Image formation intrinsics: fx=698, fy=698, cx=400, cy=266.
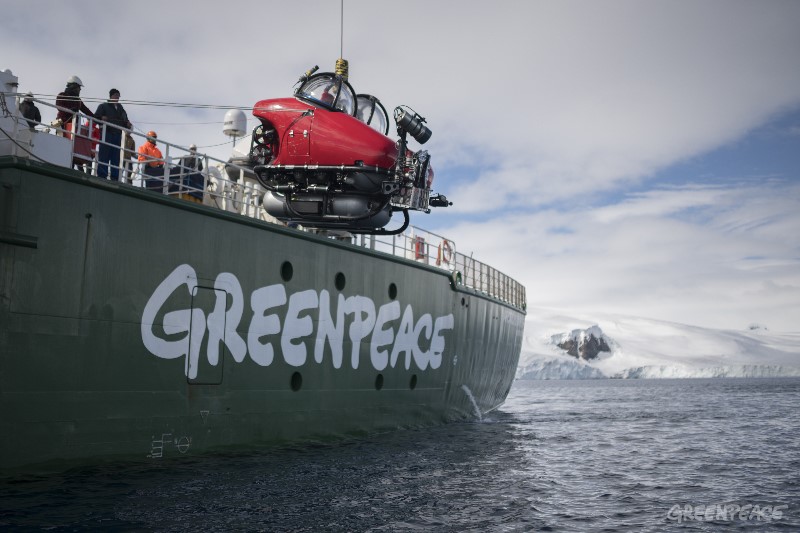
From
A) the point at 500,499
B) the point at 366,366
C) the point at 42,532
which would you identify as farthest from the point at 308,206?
the point at 42,532

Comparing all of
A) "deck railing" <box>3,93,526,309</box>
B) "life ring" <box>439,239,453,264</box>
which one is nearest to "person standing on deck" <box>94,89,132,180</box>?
"deck railing" <box>3,93,526,309</box>

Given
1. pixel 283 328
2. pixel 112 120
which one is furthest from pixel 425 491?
pixel 112 120

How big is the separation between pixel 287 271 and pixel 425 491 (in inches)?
196

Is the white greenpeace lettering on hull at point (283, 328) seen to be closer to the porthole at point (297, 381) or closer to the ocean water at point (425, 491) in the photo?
the porthole at point (297, 381)

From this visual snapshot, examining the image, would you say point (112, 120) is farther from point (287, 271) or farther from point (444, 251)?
point (444, 251)

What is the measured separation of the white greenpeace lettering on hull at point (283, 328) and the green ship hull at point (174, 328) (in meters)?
0.03

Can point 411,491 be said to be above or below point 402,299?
below

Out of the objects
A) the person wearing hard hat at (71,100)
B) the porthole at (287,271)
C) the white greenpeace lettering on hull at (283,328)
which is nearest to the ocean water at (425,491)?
the white greenpeace lettering on hull at (283,328)

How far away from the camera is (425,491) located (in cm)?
1006

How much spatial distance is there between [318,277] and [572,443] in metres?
7.99

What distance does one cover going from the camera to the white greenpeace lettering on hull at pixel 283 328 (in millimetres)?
10781

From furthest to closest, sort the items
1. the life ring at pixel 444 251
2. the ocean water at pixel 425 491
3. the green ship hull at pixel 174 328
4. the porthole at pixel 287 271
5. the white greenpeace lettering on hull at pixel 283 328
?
the life ring at pixel 444 251 < the porthole at pixel 287 271 < the white greenpeace lettering on hull at pixel 283 328 < the green ship hull at pixel 174 328 < the ocean water at pixel 425 491

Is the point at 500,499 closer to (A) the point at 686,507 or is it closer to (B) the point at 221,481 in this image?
(A) the point at 686,507

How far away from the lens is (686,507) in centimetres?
956
